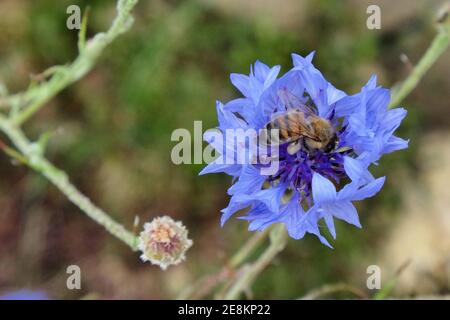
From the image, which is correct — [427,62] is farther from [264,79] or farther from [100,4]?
[100,4]

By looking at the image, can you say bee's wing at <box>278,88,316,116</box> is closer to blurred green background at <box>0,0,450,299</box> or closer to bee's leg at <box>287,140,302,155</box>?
bee's leg at <box>287,140,302,155</box>

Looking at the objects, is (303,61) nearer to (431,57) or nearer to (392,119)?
(392,119)

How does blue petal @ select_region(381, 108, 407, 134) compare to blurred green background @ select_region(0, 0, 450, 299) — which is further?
blurred green background @ select_region(0, 0, 450, 299)

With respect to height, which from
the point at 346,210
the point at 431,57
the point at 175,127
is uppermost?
the point at 175,127

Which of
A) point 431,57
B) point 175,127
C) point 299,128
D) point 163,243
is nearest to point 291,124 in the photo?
point 299,128


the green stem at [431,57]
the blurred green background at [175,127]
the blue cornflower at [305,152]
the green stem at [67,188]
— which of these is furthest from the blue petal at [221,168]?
the blurred green background at [175,127]

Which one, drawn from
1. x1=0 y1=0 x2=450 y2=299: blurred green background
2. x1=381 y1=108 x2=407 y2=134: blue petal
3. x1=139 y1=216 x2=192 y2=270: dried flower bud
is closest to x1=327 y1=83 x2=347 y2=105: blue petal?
x1=381 y1=108 x2=407 y2=134: blue petal
